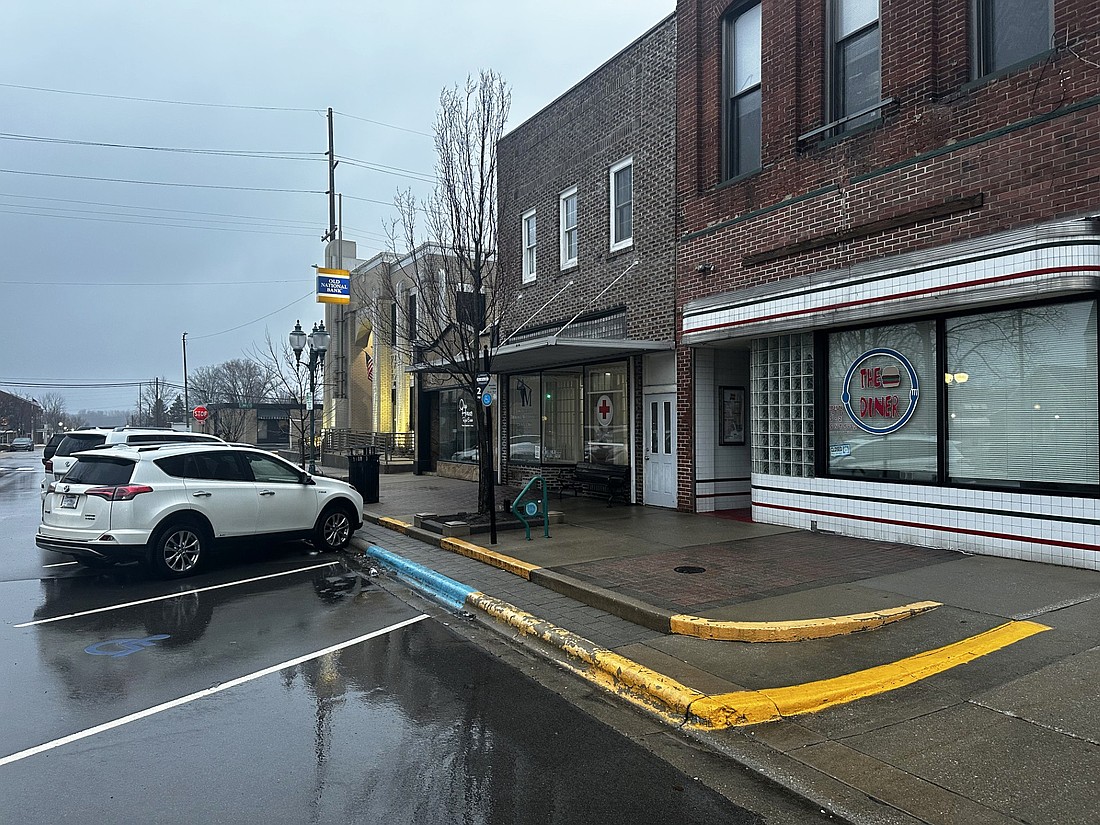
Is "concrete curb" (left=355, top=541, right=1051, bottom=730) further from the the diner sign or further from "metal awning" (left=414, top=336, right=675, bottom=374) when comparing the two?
"metal awning" (left=414, top=336, right=675, bottom=374)

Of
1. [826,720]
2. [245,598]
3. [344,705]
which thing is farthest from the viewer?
[245,598]

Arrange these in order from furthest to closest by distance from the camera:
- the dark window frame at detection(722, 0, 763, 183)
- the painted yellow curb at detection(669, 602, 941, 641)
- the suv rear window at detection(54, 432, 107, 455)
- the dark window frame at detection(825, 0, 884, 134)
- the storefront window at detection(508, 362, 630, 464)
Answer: the storefront window at detection(508, 362, 630, 464) → the suv rear window at detection(54, 432, 107, 455) → the dark window frame at detection(722, 0, 763, 183) → the dark window frame at detection(825, 0, 884, 134) → the painted yellow curb at detection(669, 602, 941, 641)

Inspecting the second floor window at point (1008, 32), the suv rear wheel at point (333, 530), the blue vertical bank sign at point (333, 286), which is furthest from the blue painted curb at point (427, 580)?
the blue vertical bank sign at point (333, 286)

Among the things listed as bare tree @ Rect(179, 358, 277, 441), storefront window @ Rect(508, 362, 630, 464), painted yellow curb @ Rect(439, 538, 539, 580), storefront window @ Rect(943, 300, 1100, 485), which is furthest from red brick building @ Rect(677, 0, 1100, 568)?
bare tree @ Rect(179, 358, 277, 441)

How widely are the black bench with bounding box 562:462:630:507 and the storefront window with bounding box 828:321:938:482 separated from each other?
4880 mm

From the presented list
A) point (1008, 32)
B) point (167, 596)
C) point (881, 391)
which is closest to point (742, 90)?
point (1008, 32)

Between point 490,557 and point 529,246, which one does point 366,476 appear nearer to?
point 529,246

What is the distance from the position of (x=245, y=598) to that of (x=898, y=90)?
1011 cm

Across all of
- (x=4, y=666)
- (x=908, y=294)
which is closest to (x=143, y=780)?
(x=4, y=666)

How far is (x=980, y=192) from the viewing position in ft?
29.9

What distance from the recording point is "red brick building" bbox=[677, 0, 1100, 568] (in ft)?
27.8

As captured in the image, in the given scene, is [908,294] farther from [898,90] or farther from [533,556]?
[533,556]

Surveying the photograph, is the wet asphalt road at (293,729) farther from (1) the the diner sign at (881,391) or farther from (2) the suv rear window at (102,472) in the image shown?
(1) the the diner sign at (881,391)

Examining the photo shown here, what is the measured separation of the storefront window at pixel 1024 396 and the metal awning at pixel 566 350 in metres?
5.47
